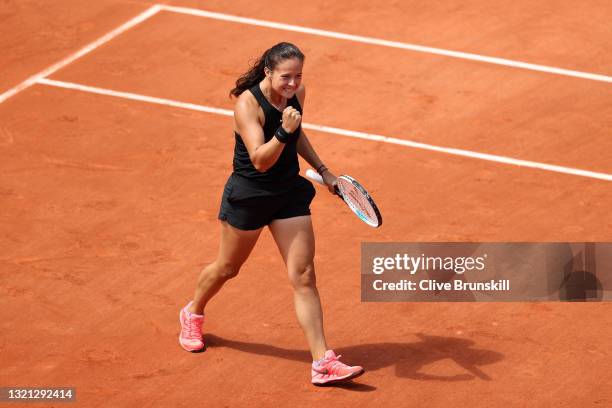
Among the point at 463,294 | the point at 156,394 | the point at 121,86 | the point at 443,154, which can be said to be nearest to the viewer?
the point at 156,394

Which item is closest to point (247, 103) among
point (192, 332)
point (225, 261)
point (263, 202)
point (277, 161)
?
point (277, 161)

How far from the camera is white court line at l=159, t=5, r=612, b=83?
1372 cm

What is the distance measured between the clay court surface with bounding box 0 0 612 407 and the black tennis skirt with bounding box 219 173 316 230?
3.73ft

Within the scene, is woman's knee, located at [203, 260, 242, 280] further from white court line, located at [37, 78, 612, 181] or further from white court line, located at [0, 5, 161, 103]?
white court line, located at [0, 5, 161, 103]

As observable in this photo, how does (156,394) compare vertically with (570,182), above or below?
below

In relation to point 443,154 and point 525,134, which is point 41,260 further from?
point 525,134

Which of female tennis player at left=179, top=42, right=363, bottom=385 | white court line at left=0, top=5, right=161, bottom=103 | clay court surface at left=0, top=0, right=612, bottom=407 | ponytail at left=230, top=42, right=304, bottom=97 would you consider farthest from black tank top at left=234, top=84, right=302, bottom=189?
white court line at left=0, top=5, right=161, bottom=103

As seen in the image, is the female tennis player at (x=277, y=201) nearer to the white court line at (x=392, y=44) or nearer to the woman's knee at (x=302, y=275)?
the woman's knee at (x=302, y=275)

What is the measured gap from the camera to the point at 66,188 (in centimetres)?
1147

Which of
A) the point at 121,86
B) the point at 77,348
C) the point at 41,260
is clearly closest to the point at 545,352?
the point at 77,348

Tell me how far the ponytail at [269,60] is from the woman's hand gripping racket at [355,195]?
29.1 inches

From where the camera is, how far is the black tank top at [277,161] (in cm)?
829

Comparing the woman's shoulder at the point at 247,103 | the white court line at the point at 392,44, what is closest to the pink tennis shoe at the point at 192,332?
the woman's shoulder at the point at 247,103

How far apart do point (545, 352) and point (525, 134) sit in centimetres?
392
